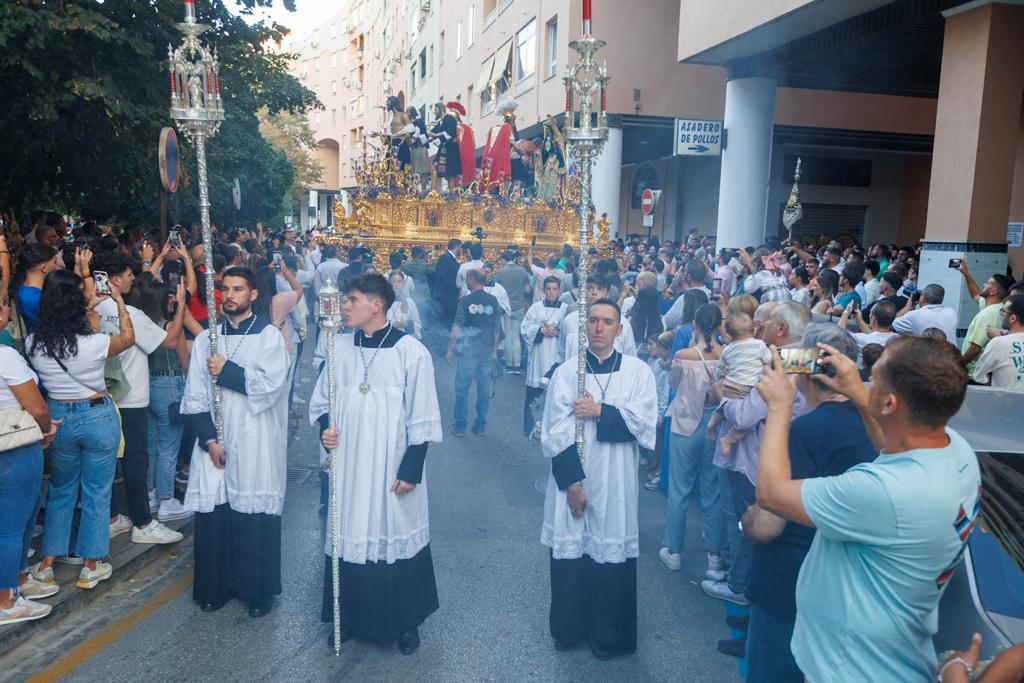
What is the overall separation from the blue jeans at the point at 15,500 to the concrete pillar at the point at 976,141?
9965 mm

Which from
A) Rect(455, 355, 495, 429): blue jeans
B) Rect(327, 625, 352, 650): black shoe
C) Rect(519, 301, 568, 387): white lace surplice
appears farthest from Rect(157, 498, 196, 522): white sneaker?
Rect(519, 301, 568, 387): white lace surplice

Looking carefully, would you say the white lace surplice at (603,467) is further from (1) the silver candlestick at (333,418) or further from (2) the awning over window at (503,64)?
(2) the awning over window at (503,64)

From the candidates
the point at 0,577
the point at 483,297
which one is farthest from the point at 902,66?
the point at 0,577

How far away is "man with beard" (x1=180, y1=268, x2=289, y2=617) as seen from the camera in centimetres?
442

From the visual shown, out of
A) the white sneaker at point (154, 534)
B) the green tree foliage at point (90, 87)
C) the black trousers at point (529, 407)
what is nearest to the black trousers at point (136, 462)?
the white sneaker at point (154, 534)

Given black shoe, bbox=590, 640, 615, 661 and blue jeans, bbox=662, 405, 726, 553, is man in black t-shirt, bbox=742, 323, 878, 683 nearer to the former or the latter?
black shoe, bbox=590, 640, 615, 661

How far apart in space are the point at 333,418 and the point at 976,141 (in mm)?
9192

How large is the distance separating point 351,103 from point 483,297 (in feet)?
189

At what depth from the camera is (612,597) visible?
4.09 meters

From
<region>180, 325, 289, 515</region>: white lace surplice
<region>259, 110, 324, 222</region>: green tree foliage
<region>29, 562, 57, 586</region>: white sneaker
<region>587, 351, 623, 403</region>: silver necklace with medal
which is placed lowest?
<region>29, 562, 57, 586</region>: white sneaker

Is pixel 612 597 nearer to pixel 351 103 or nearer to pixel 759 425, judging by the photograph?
pixel 759 425

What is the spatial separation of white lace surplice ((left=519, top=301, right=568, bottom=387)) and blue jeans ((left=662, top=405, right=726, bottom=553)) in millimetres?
2842

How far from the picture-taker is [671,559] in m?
5.26

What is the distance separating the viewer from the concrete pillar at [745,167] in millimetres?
15531
